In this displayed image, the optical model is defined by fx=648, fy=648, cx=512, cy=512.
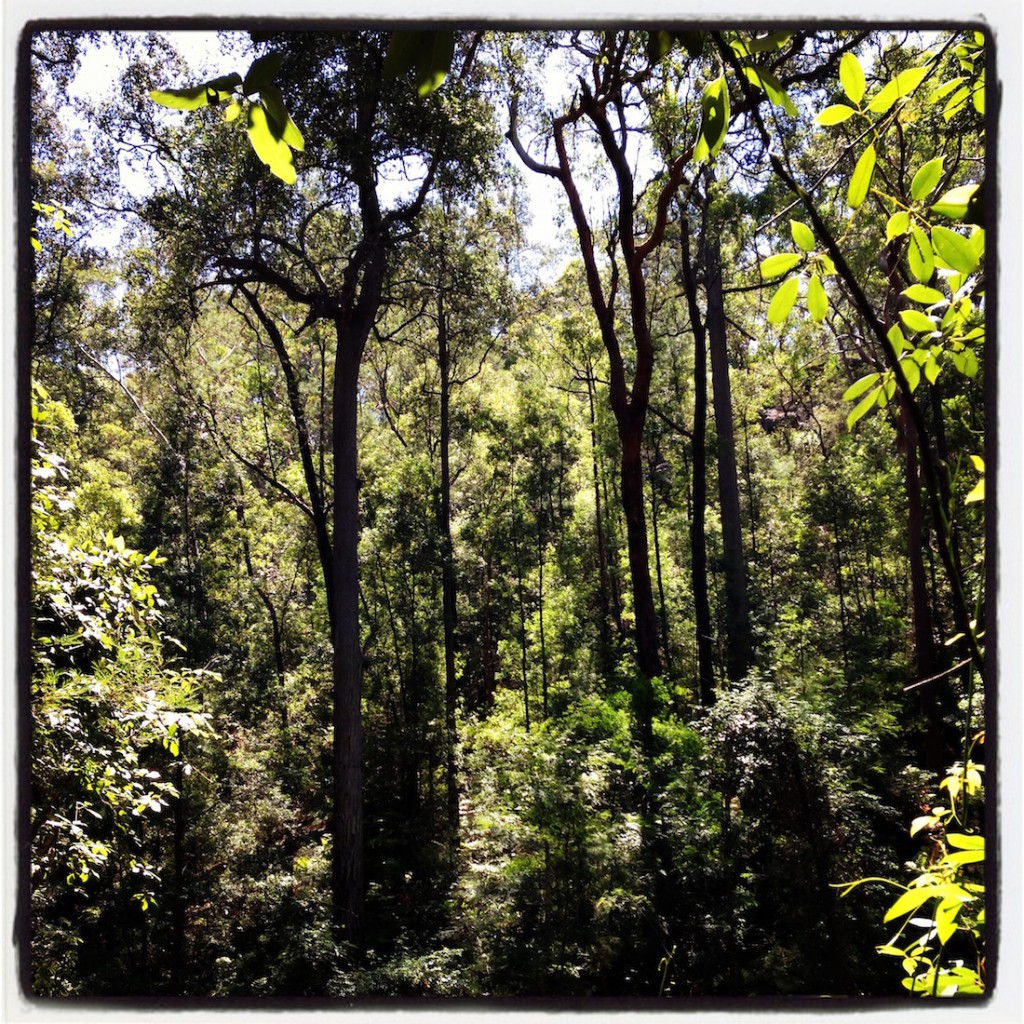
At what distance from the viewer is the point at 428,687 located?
7.91 m

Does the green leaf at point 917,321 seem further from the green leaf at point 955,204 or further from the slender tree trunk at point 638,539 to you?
the slender tree trunk at point 638,539

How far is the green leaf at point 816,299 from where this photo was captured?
1.51 ft

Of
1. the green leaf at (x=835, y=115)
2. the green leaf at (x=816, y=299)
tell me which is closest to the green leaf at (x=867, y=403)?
the green leaf at (x=816, y=299)

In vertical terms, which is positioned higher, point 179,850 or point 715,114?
point 715,114

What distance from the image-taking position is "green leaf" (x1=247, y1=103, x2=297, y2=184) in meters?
0.38

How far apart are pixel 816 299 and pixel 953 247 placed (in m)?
0.11

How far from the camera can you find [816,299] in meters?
0.47

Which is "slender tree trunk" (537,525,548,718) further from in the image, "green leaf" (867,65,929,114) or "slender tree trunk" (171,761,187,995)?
"green leaf" (867,65,929,114)

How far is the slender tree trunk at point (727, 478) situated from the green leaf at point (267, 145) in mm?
7270

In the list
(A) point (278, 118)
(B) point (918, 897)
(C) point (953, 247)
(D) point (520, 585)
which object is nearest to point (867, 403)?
(C) point (953, 247)

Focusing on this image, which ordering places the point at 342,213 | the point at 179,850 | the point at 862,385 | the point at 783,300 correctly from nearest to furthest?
the point at 783,300 < the point at 862,385 < the point at 342,213 < the point at 179,850

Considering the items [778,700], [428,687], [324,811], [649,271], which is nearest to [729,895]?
[778,700]

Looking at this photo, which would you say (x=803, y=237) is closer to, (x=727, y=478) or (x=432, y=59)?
(x=432, y=59)

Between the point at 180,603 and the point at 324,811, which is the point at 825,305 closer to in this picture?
the point at 324,811
